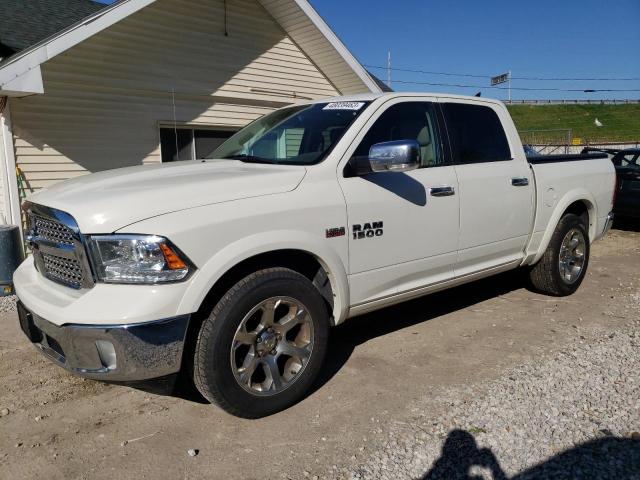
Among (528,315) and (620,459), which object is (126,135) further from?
(620,459)

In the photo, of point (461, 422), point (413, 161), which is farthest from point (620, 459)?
point (413, 161)

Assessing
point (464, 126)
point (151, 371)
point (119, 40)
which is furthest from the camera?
point (119, 40)

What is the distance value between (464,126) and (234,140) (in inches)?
76.8

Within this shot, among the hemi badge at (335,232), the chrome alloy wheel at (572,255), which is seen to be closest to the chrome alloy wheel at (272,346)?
the hemi badge at (335,232)

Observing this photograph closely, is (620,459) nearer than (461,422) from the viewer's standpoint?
Yes

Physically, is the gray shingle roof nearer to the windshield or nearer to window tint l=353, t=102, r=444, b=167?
the windshield

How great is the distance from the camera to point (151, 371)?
9.18ft

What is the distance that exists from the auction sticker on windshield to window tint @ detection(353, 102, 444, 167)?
19 centimetres

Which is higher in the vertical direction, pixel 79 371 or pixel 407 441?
pixel 79 371

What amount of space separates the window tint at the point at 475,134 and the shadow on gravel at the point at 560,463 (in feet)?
7.53

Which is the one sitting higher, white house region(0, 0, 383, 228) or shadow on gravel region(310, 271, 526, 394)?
white house region(0, 0, 383, 228)

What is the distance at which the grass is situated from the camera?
64.6m

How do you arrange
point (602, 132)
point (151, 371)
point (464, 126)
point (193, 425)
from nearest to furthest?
point (151, 371) → point (193, 425) → point (464, 126) → point (602, 132)

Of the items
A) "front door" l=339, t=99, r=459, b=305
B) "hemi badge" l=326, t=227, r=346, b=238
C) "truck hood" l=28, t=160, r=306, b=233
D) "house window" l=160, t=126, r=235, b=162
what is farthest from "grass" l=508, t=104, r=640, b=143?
"truck hood" l=28, t=160, r=306, b=233
